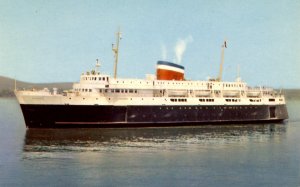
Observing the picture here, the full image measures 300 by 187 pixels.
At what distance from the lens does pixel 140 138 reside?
31.7 metres

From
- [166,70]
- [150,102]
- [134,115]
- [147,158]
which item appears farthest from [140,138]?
[166,70]

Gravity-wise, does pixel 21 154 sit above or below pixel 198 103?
below

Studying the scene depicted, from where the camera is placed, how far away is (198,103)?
4031 cm

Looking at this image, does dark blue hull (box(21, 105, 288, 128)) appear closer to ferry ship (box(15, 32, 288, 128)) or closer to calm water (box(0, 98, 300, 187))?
ferry ship (box(15, 32, 288, 128))

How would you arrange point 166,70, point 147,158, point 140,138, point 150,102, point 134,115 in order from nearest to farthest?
point 147,158, point 140,138, point 134,115, point 150,102, point 166,70

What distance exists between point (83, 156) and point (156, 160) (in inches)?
180

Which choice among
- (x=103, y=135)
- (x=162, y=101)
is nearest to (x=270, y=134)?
(x=162, y=101)

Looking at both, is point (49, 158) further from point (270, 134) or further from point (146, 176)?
point (270, 134)

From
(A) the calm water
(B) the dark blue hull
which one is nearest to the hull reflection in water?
(A) the calm water

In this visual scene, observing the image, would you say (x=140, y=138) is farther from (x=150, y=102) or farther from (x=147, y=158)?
(x=147, y=158)

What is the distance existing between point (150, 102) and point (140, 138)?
6.97 metres

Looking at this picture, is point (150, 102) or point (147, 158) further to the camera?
point (150, 102)

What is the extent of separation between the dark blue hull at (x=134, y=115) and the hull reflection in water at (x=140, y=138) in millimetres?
870

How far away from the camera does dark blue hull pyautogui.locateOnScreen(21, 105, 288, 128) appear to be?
3506cm
